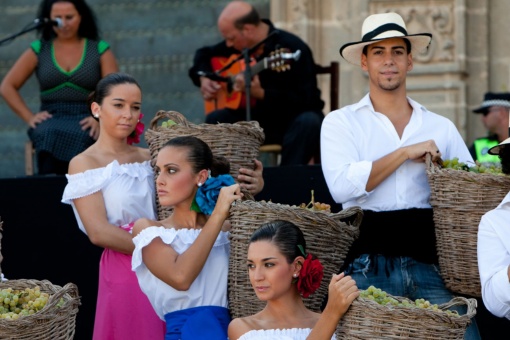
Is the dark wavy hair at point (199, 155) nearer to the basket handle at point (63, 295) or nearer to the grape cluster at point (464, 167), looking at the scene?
the basket handle at point (63, 295)

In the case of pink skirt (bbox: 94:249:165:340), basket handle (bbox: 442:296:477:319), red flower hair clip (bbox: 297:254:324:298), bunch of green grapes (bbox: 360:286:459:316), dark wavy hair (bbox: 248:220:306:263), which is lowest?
pink skirt (bbox: 94:249:165:340)

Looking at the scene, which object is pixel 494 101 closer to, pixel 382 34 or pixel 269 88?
pixel 269 88

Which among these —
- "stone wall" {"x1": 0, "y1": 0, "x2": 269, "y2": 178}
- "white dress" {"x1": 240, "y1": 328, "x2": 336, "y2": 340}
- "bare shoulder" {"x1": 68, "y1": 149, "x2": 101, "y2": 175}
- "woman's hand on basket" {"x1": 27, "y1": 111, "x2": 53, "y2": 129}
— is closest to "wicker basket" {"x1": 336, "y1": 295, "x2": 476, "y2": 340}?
"white dress" {"x1": 240, "y1": 328, "x2": 336, "y2": 340}

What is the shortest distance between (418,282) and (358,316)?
0.84 meters

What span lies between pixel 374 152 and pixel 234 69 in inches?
116

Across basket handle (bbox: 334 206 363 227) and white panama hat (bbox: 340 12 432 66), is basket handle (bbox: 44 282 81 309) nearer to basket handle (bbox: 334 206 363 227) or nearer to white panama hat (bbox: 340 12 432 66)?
basket handle (bbox: 334 206 363 227)

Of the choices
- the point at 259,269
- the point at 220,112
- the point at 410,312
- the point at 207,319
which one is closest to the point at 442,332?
the point at 410,312

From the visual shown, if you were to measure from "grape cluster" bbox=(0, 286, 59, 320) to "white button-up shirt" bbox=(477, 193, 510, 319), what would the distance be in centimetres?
153

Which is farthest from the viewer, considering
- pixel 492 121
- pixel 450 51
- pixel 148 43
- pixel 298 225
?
pixel 148 43

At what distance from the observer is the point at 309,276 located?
5.23m

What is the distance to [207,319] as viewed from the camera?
559cm

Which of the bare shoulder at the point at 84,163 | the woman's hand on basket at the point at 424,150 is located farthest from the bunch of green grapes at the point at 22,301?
the woman's hand on basket at the point at 424,150

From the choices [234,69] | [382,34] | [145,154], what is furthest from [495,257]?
[234,69]

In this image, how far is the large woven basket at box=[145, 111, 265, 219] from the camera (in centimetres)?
606
